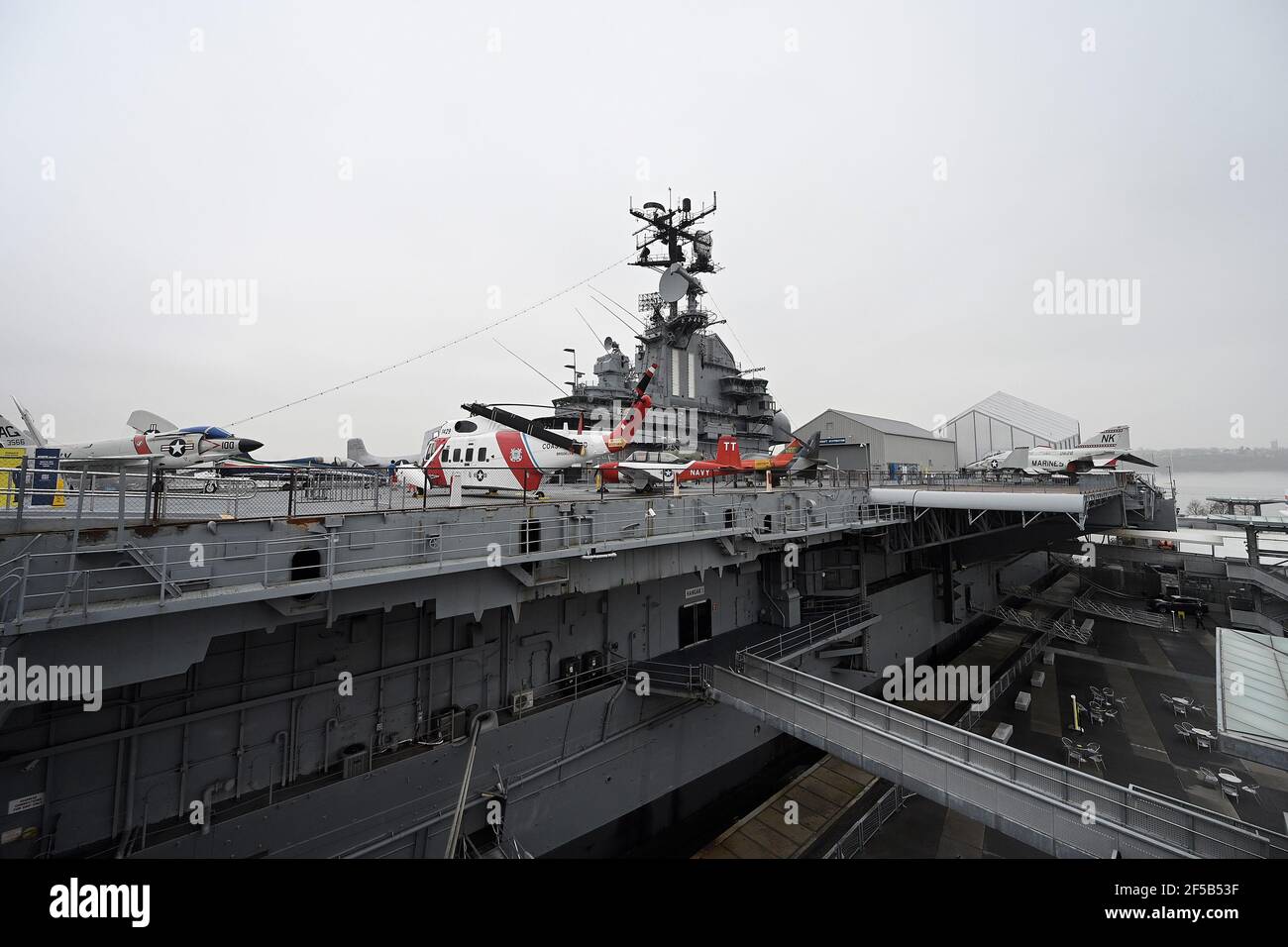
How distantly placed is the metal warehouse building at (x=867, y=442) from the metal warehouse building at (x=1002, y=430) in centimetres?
1096

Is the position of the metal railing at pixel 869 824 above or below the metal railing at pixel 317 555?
below

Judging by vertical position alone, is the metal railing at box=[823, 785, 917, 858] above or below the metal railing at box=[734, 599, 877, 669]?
below

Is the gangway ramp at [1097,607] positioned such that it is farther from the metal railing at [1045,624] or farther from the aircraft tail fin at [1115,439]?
the aircraft tail fin at [1115,439]

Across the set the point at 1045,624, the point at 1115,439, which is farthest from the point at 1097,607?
the point at 1115,439

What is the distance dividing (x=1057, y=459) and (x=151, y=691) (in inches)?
1805

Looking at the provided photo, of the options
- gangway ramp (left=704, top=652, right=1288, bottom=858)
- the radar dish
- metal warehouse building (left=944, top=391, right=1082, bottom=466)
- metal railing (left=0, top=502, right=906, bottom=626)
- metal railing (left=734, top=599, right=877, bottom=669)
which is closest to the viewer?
metal railing (left=0, top=502, right=906, bottom=626)

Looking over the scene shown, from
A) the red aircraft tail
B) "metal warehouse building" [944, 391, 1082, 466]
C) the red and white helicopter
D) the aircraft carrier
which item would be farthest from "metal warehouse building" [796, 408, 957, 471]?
the red and white helicopter

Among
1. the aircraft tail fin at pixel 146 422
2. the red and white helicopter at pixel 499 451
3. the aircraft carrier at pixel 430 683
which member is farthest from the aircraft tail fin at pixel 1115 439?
the aircraft tail fin at pixel 146 422

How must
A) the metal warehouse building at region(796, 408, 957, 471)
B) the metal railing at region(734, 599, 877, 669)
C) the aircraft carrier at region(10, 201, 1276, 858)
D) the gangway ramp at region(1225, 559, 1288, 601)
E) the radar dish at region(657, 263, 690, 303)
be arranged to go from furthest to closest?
the metal warehouse building at region(796, 408, 957, 471) → the radar dish at region(657, 263, 690, 303) → the gangway ramp at region(1225, 559, 1288, 601) → the metal railing at region(734, 599, 877, 669) → the aircraft carrier at region(10, 201, 1276, 858)

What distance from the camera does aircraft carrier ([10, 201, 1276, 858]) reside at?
5.88m

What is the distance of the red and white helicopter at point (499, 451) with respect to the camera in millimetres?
12586

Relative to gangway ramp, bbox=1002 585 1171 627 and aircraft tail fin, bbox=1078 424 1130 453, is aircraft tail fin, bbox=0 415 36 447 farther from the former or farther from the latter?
aircraft tail fin, bbox=1078 424 1130 453

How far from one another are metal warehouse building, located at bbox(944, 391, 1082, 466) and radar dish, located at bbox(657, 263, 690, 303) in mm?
39919
